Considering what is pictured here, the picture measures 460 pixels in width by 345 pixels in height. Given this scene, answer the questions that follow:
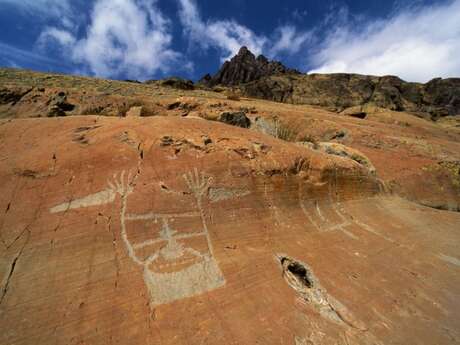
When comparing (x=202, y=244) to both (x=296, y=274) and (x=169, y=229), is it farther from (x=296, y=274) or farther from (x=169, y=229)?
(x=296, y=274)

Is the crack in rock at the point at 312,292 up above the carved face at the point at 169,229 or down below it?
below

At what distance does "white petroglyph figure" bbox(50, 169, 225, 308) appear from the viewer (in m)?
3.03

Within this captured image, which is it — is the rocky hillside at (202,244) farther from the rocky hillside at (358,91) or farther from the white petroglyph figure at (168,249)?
the rocky hillside at (358,91)

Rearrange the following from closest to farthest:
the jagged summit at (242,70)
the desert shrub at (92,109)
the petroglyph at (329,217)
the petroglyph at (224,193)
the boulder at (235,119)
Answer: the petroglyph at (224,193), the petroglyph at (329,217), the boulder at (235,119), the desert shrub at (92,109), the jagged summit at (242,70)

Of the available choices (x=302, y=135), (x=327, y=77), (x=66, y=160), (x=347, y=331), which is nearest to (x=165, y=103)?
(x=302, y=135)

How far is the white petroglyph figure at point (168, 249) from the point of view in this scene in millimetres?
3027

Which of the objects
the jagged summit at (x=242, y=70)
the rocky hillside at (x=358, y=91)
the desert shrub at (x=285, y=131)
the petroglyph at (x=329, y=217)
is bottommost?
the petroglyph at (x=329, y=217)

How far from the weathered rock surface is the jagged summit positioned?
216 feet

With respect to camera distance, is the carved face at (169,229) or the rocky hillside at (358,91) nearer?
the carved face at (169,229)

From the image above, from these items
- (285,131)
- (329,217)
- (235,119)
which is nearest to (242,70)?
(285,131)

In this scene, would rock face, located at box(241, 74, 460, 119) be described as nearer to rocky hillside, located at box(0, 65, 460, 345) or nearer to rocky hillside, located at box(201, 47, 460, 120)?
rocky hillside, located at box(201, 47, 460, 120)

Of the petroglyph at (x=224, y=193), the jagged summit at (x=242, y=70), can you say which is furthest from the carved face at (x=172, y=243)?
the jagged summit at (x=242, y=70)

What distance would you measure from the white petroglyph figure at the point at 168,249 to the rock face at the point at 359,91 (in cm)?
3815

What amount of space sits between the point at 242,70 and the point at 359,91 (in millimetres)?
35645
